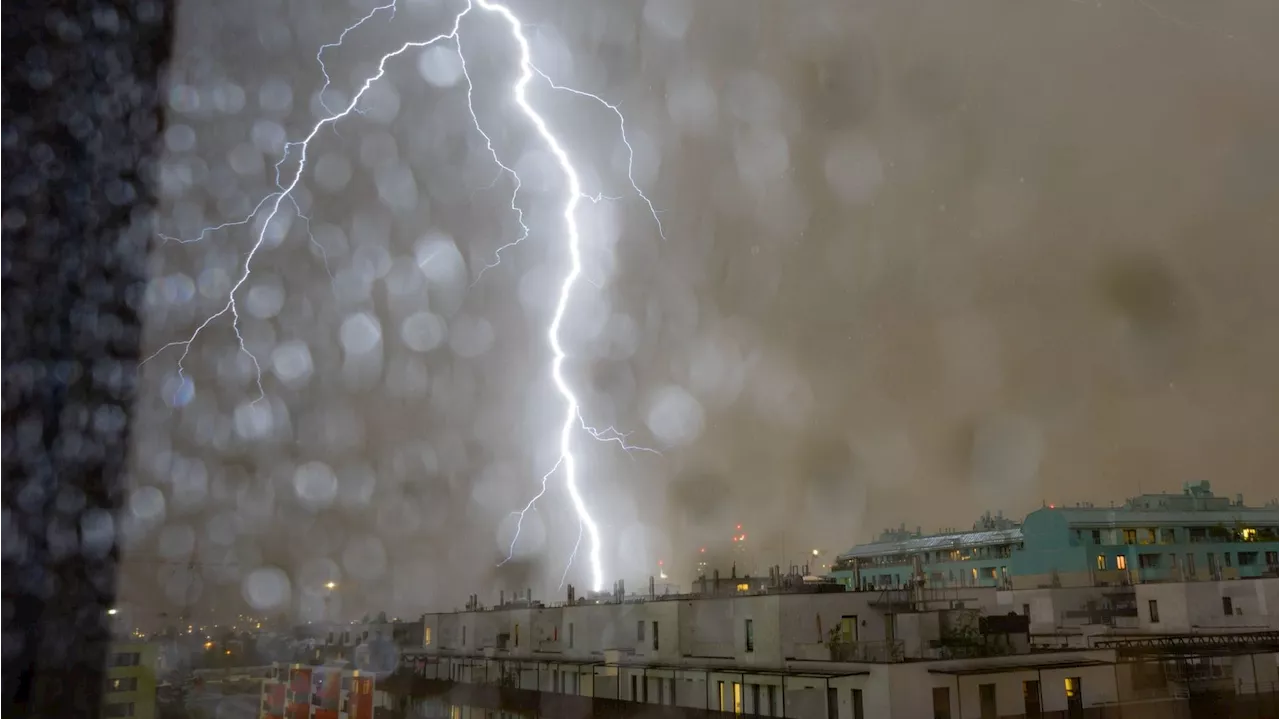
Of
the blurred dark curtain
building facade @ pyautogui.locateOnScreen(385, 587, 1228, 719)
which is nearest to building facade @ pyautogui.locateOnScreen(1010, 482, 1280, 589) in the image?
building facade @ pyautogui.locateOnScreen(385, 587, 1228, 719)

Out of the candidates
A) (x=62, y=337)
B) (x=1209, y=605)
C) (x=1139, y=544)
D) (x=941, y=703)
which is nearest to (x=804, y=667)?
(x=941, y=703)

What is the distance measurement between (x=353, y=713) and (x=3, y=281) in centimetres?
548

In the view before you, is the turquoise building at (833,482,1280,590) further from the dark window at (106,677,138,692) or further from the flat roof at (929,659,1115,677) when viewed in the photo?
the dark window at (106,677,138,692)

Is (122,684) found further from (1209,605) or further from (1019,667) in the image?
(1209,605)

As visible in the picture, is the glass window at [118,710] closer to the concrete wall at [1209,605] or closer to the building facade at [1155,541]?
the concrete wall at [1209,605]

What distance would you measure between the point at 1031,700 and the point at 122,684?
5687mm

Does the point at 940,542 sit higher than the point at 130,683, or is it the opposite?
the point at 940,542

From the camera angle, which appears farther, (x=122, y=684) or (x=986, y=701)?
(x=986, y=701)

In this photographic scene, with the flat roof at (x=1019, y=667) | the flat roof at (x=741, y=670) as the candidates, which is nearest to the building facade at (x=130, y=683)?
the flat roof at (x=741, y=670)

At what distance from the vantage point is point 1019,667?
17.3 feet

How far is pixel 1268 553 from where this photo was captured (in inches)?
423

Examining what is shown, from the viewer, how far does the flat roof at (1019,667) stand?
16.1 feet

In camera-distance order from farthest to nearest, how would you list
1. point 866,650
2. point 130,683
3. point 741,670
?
point 866,650 < point 741,670 < point 130,683

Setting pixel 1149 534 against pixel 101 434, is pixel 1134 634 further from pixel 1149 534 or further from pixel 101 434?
pixel 101 434
